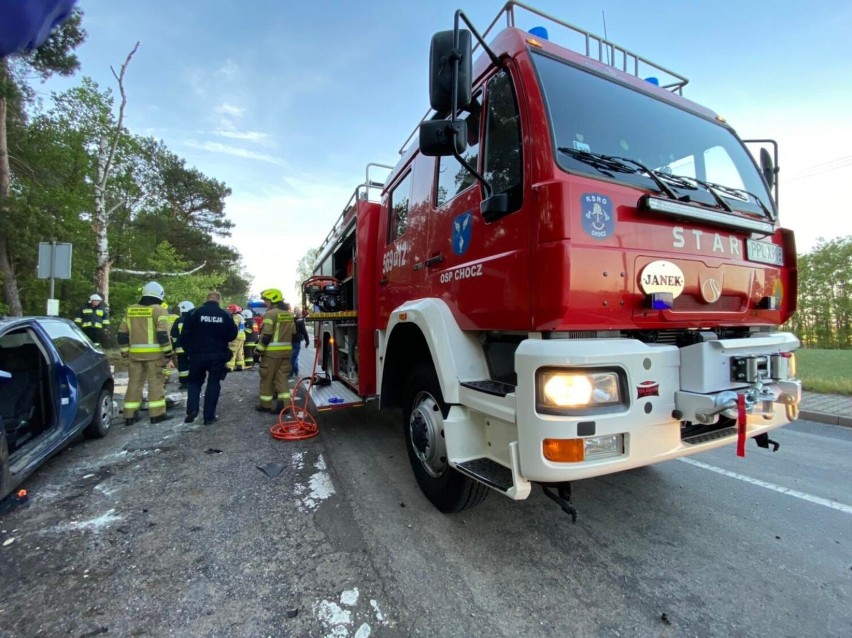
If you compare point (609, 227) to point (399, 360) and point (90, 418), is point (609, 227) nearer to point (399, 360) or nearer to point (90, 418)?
point (399, 360)

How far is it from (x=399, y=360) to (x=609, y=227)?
6.69 ft

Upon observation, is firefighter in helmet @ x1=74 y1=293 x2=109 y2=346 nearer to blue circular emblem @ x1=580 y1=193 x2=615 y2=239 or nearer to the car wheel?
the car wheel

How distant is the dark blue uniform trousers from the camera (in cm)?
539

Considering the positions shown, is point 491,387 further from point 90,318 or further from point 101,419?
point 90,318

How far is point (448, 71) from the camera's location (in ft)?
6.74

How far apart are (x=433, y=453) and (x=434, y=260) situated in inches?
51.8

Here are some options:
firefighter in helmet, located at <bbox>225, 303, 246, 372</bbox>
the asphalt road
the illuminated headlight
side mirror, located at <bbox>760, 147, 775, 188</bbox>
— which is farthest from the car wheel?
firefighter in helmet, located at <bbox>225, 303, 246, 372</bbox>

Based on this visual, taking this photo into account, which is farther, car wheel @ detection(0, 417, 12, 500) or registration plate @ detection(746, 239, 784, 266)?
car wheel @ detection(0, 417, 12, 500)

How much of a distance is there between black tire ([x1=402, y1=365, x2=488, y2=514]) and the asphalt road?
0.59 feet

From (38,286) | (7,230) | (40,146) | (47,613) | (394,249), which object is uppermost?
(40,146)

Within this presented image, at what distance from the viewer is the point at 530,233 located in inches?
Result: 79.0

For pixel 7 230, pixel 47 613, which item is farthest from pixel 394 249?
pixel 7 230

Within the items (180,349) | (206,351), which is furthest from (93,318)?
(206,351)

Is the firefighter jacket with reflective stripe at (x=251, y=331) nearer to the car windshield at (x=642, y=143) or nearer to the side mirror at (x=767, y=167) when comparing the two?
the car windshield at (x=642, y=143)
